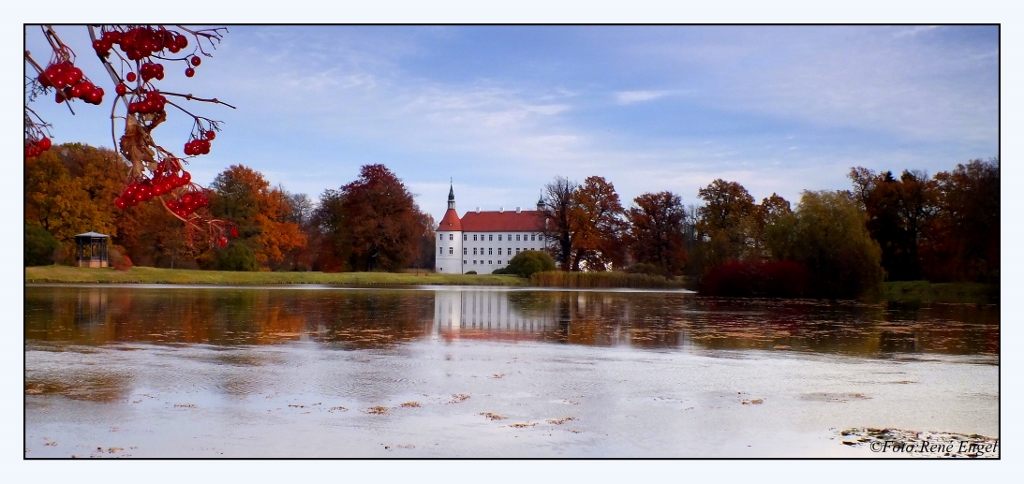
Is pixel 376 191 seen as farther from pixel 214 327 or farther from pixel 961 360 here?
pixel 961 360

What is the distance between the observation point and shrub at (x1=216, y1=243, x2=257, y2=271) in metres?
22.0

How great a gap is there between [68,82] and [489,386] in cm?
459

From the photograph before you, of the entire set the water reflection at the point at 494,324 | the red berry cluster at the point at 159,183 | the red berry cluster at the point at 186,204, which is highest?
the red berry cluster at the point at 159,183

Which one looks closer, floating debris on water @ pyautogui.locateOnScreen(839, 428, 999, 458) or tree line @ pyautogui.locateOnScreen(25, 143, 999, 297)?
floating debris on water @ pyautogui.locateOnScreen(839, 428, 999, 458)

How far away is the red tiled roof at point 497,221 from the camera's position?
5634 cm

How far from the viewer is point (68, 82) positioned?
2184mm

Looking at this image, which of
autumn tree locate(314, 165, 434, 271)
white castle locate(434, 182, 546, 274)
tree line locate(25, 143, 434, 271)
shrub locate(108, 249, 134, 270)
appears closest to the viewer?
tree line locate(25, 143, 434, 271)

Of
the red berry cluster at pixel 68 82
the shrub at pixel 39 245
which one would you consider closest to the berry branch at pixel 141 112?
the red berry cluster at pixel 68 82

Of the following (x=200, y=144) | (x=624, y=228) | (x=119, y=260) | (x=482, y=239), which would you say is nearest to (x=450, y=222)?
(x=482, y=239)

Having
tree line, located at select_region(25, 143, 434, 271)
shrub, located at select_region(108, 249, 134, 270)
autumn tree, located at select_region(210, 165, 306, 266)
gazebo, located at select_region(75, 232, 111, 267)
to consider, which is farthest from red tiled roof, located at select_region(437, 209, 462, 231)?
gazebo, located at select_region(75, 232, 111, 267)

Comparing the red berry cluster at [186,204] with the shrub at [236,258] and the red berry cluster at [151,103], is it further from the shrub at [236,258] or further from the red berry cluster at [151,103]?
the shrub at [236,258]

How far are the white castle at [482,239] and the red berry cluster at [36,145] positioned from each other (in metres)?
46.5

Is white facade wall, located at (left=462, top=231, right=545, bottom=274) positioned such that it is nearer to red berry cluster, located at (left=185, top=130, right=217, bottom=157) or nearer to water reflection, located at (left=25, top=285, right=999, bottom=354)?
water reflection, located at (left=25, top=285, right=999, bottom=354)

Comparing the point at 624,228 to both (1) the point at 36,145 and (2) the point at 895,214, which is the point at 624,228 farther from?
(1) the point at 36,145
